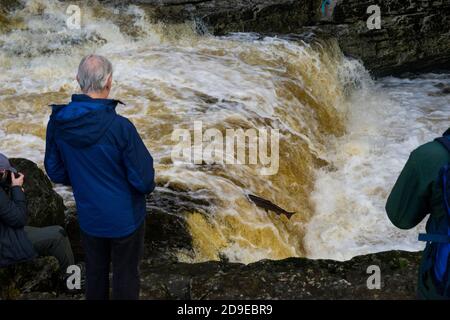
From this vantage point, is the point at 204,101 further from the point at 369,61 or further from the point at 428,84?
the point at 428,84

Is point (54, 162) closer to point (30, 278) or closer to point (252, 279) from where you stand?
point (30, 278)

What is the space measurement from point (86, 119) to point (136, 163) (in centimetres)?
30

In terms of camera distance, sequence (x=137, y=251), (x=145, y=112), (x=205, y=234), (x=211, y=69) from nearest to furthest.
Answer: (x=137, y=251)
(x=205, y=234)
(x=145, y=112)
(x=211, y=69)

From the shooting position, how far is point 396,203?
2088 millimetres

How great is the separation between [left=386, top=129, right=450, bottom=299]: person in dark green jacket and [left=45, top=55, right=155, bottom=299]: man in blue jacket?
45.4 inches

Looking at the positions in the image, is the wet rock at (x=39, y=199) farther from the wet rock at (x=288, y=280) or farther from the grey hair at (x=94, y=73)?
the grey hair at (x=94, y=73)

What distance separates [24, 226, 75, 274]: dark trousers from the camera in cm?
347

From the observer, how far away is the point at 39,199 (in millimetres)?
4078

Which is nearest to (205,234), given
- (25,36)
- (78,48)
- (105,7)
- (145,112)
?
(145,112)

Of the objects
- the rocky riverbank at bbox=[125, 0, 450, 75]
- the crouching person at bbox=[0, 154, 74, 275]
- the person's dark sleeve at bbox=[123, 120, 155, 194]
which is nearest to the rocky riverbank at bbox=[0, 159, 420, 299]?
the crouching person at bbox=[0, 154, 74, 275]

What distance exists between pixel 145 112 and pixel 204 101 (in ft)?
3.05

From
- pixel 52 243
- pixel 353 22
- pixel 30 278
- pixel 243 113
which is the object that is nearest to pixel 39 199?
pixel 52 243

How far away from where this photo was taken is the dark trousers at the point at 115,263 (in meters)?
2.66
